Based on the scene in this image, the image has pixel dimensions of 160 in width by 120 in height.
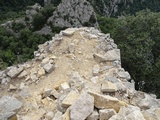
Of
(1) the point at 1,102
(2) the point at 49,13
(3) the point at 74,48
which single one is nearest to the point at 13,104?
(1) the point at 1,102

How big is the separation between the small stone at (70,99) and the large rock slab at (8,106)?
6.24ft

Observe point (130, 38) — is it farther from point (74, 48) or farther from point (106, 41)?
point (74, 48)

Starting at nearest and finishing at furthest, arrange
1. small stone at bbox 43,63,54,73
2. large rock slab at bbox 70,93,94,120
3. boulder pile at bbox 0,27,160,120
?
large rock slab at bbox 70,93,94,120 → boulder pile at bbox 0,27,160,120 → small stone at bbox 43,63,54,73

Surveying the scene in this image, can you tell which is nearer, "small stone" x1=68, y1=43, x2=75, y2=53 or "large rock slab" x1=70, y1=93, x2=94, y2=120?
"large rock slab" x1=70, y1=93, x2=94, y2=120

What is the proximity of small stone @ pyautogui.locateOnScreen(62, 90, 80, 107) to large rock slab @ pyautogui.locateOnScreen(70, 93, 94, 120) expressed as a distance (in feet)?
1.71

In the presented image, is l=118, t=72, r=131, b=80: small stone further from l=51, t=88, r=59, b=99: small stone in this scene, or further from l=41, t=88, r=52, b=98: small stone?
l=41, t=88, r=52, b=98: small stone

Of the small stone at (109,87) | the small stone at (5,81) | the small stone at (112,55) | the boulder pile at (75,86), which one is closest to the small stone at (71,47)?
the boulder pile at (75,86)

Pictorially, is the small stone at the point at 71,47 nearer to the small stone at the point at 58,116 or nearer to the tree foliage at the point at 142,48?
the small stone at the point at 58,116

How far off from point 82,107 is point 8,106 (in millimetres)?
3047

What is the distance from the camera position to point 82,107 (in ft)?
28.2

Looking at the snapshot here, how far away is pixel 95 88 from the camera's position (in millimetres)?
10945

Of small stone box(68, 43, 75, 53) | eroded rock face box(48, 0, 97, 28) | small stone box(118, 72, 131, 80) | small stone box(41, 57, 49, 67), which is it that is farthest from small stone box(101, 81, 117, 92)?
eroded rock face box(48, 0, 97, 28)

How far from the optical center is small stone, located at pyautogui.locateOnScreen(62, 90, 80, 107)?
9275mm

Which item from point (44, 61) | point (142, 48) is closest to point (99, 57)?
point (44, 61)
